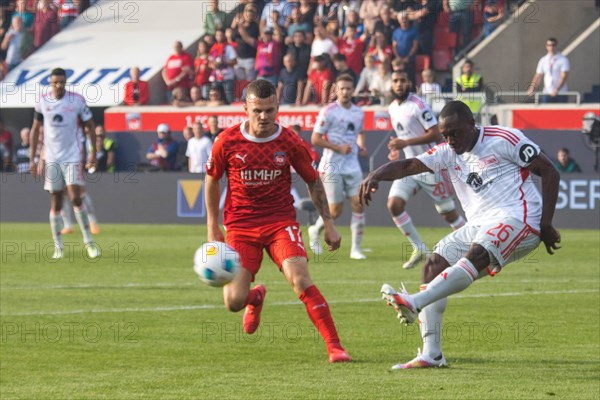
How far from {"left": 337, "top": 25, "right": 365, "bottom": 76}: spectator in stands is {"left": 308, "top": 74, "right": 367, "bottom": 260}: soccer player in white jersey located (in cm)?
904

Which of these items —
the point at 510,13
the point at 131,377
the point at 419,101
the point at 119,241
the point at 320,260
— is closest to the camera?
the point at 131,377

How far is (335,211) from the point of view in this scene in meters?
18.8

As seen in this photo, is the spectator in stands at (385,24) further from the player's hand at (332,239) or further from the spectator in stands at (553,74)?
the player's hand at (332,239)

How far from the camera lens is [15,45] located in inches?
1380

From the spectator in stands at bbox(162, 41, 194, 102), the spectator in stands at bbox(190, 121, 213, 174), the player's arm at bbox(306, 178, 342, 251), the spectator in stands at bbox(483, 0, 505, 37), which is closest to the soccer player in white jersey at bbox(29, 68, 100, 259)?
the spectator in stands at bbox(190, 121, 213, 174)

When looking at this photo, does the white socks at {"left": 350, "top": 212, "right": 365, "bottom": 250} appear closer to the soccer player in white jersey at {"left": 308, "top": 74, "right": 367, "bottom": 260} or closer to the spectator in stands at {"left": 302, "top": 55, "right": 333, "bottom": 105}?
the soccer player in white jersey at {"left": 308, "top": 74, "right": 367, "bottom": 260}

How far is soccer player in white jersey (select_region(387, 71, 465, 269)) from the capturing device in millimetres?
16328

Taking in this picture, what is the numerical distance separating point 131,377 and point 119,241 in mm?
13312

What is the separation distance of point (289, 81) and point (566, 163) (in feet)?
22.7

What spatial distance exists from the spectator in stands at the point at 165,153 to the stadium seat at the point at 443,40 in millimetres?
6066

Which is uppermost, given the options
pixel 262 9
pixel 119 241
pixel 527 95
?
pixel 262 9

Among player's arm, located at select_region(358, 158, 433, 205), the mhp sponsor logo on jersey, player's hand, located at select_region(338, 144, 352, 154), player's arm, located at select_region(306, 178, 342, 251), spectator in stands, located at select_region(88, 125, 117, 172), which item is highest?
player's arm, located at select_region(358, 158, 433, 205)

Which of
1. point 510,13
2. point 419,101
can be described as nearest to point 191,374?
point 419,101

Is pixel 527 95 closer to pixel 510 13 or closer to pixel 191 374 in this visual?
pixel 510 13
